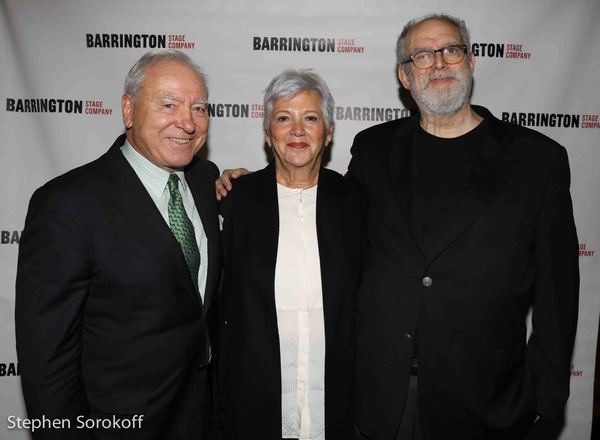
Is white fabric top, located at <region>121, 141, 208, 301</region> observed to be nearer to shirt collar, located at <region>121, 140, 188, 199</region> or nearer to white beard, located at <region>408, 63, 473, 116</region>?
shirt collar, located at <region>121, 140, 188, 199</region>

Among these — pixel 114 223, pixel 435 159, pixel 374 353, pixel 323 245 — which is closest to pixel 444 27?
pixel 435 159

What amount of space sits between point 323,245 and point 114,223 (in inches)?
32.6

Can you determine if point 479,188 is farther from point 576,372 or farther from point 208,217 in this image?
point 576,372

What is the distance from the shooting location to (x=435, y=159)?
2004 mm

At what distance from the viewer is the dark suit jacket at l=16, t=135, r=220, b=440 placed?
1.50m

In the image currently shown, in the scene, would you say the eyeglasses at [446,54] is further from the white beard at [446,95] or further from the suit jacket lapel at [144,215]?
the suit jacket lapel at [144,215]

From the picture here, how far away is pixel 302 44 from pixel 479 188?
1648 mm

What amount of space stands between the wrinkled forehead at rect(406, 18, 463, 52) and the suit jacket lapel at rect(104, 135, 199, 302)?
1302 mm

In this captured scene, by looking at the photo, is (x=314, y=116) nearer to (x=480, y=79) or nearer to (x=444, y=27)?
(x=444, y=27)

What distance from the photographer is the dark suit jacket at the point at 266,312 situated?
194 cm

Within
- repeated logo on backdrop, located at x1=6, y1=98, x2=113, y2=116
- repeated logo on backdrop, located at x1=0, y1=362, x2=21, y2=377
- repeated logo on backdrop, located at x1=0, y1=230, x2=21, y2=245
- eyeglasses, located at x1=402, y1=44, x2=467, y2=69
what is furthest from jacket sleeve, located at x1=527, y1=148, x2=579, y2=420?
repeated logo on backdrop, located at x1=0, y1=362, x2=21, y2=377

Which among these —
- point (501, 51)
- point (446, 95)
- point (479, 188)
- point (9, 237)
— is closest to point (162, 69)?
point (446, 95)

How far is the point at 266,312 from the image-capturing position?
76.4 inches

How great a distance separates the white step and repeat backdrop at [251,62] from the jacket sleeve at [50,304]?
5.47 ft
